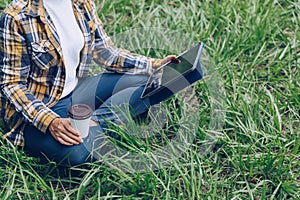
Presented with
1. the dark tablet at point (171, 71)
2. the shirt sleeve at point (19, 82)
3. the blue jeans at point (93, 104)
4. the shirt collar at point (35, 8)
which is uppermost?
the shirt collar at point (35, 8)

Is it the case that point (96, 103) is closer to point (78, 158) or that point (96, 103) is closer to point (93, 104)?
point (93, 104)

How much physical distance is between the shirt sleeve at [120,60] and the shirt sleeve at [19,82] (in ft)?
1.34

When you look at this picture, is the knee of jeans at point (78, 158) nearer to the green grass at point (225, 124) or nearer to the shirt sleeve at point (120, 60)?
the green grass at point (225, 124)

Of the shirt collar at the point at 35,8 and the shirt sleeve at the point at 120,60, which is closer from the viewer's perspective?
the shirt collar at the point at 35,8

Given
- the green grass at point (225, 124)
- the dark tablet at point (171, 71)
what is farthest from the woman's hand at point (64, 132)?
the dark tablet at point (171, 71)

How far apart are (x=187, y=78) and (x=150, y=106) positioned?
24 cm

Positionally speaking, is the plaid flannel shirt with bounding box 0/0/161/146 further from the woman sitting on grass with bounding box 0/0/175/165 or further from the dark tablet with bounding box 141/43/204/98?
the dark tablet with bounding box 141/43/204/98

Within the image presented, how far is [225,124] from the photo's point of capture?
2.63 m

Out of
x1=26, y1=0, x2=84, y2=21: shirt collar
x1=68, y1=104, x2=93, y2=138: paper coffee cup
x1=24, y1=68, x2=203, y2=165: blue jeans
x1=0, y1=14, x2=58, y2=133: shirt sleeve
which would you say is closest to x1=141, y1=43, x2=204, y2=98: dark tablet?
x1=24, y1=68, x2=203, y2=165: blue jeans

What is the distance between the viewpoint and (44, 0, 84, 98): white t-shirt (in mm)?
2277

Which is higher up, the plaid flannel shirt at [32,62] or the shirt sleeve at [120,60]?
the plaid flannel shirt at [32,62]

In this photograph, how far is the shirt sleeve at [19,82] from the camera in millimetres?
2250

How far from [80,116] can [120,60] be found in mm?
464

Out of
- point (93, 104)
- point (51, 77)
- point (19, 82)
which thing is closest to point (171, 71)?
point (93, 104)
